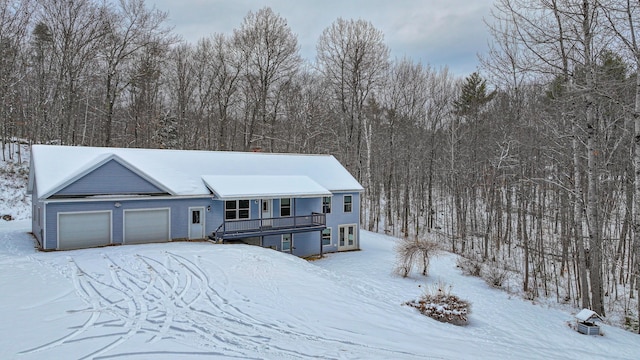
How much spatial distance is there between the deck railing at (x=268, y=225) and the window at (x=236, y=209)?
0.71 meters

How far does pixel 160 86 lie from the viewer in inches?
1340

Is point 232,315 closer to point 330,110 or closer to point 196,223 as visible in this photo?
point 196,223

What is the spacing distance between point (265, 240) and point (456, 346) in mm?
13218

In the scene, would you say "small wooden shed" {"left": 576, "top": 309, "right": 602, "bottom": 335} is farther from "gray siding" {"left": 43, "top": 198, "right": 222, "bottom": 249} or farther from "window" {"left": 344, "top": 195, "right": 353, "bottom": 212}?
"gray siding" {"left": 43, "top": 198, "right": 222, "bottom": 249}

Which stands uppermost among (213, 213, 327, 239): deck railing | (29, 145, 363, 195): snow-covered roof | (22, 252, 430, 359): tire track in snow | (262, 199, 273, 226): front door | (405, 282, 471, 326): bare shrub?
(29, 145, 363, 195): snow-covered roof

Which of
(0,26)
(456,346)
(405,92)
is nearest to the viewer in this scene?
(456,346)

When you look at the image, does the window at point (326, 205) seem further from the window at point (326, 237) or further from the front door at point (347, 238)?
the front door at point (347, 238)

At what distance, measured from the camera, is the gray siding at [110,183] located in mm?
14633

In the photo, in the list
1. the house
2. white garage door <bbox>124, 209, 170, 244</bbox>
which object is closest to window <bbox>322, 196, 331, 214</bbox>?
the house

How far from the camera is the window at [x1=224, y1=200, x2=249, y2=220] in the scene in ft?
61.3

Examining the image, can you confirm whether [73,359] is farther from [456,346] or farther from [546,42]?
[546,42]

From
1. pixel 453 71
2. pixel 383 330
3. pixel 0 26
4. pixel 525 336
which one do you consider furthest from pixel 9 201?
pixel 453 71

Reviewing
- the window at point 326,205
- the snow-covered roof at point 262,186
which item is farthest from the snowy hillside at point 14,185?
the window at point 326,205

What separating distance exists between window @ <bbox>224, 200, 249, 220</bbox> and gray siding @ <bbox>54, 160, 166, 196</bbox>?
3.70 meters
